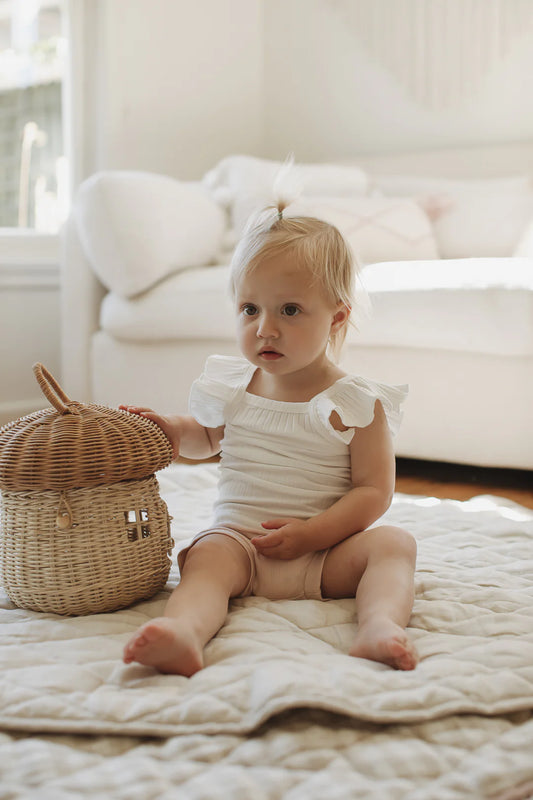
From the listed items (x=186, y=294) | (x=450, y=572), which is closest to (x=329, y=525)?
(x=450, y=572)

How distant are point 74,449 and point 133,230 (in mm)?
1239

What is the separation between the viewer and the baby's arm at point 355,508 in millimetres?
1057

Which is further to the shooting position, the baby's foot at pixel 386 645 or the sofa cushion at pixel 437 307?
the sofa cushion at pixel 437 307

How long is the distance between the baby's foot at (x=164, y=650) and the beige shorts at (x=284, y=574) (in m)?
0.23

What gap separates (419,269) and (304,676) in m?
1.23

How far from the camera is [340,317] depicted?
1187 millimetres

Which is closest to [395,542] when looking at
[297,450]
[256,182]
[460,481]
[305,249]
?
[297,450]

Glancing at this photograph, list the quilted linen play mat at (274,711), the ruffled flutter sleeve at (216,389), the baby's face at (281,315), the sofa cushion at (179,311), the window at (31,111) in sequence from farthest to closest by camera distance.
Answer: the window at (31,111)
the sofa cushion at (179,311)
the ruffled flutter sleeve at (216,389)
the baby's face at (281,315)
the quilted linen play mat at (274,711)

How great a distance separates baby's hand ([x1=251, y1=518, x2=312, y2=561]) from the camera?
1048 millimetres

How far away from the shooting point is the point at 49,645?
0.95m

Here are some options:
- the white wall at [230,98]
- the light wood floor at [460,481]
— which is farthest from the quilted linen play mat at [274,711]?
the white wall at [230,98]

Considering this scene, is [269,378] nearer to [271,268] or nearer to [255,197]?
[271,268]

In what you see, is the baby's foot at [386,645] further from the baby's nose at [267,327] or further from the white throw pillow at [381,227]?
the white throw pillow at [381,227]

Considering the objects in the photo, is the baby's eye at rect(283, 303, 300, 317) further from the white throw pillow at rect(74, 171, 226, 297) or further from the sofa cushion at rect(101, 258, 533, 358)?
the white throw pillow at rect(74, 171, 226, 297)
